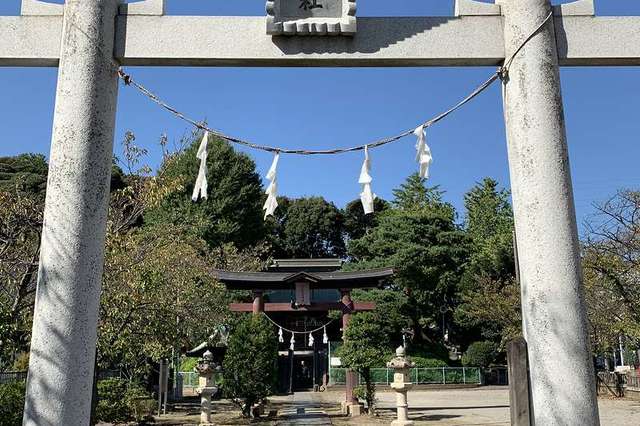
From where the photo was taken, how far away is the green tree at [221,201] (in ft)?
105

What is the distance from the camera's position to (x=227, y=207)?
34250 millimetres

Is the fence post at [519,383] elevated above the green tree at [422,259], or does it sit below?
below

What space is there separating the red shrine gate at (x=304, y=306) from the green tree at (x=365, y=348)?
0.76 m

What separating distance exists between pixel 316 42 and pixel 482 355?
29333mm

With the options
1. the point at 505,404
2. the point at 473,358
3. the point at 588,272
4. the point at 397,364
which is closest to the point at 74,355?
the point at 397,364

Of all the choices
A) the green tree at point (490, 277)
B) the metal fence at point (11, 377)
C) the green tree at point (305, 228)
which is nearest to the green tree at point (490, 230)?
the green tree at point (490, 277)

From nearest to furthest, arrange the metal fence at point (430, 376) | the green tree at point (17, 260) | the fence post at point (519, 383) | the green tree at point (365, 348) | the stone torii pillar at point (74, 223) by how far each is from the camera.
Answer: the fence post at point (519, 383) < the stone torii pillar at point (74, 223) < the green tree at point (17, 260) < the green tree at point (365, 348) < the metal fence at point (430, 376)

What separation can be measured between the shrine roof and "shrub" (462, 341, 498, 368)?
1307 cm

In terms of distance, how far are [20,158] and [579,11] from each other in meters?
36.4

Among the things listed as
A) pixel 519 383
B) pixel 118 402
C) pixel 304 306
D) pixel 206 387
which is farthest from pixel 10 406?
pixel 304 306

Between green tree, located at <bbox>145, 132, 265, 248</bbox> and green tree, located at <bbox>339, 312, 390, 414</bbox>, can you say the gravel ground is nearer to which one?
green tree, located at <bbox>339, 312, 390, 414</bbox>

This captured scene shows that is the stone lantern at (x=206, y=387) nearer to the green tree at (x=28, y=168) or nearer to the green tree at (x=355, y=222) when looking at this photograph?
the green tree at (x=28, y=168)

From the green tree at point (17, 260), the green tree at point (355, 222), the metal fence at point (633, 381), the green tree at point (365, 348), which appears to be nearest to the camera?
the green tree at point (17, 260)

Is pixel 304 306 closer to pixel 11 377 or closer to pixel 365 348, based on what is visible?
pixel 365 348
